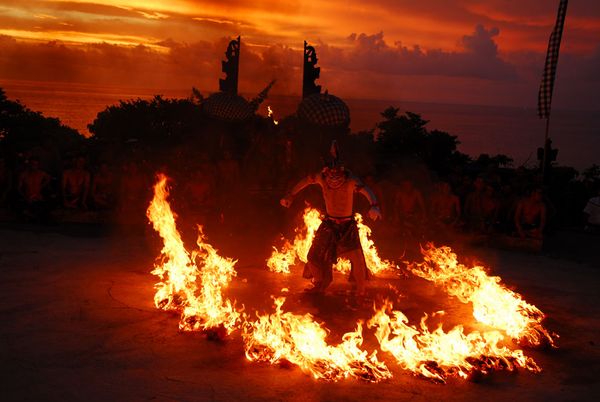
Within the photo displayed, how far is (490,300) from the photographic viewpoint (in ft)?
25.5

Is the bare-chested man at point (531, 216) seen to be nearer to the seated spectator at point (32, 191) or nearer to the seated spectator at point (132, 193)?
the seated spectator at point (132, 193)

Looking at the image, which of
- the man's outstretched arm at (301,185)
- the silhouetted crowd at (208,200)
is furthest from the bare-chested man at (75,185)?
the man's outstretched arm at (301,185)

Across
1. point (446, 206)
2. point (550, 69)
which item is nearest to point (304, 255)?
point (446, 206)

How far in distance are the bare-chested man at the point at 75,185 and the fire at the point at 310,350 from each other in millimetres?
7765

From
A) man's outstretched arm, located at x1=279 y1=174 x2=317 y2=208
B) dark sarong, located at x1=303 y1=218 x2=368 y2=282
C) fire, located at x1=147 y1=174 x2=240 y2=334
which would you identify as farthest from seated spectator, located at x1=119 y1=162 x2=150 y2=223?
dark sarong, located at x1=303 y1=218 x2=368 y2=282

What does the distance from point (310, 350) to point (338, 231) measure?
265 cm

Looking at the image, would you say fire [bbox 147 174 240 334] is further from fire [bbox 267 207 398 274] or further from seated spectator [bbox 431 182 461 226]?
seated spectator [bbox 431 182 461 226]

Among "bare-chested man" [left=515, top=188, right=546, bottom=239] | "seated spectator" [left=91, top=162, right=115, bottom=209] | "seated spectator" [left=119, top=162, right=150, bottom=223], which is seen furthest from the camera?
"seated spectator" [left=91, top=162, right=115, bottom=209]

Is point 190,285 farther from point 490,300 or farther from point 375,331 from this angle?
point 490,300

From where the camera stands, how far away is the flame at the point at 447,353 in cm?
594

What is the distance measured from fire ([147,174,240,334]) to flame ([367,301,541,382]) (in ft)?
6.35

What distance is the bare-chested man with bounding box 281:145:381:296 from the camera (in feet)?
27.5

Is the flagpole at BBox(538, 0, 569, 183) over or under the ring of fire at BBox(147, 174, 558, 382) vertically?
over

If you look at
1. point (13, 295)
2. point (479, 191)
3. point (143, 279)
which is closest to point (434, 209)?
point (479, 191)
